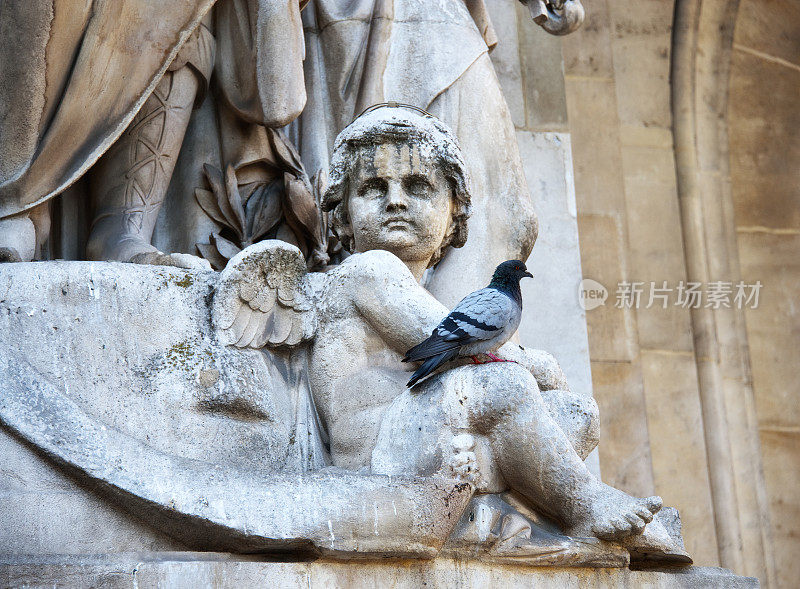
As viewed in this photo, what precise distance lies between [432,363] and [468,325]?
11 cm

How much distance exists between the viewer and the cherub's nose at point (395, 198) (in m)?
3.66

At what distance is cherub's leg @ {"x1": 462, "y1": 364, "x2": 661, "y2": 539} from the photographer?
10.3 feet

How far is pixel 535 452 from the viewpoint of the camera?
3.15 metres

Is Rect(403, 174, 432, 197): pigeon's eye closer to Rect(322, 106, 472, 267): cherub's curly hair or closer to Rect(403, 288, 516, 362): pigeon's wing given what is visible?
Rect(322, 106, 472, 267): cherub's curly hair

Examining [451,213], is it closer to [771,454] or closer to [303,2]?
[303,2]

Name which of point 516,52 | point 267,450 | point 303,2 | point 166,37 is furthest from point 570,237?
point 267,450

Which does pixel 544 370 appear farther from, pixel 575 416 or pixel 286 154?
pixel 286 154

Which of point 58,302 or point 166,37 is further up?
point 166,37

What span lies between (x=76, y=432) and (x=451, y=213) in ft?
3.74

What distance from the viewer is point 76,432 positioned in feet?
10.2

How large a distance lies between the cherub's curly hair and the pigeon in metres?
0.51

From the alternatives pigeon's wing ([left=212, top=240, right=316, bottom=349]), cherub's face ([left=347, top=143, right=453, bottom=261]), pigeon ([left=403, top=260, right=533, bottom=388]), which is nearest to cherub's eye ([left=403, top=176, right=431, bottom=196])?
cherub's face ([left=347, top=143, right=453, bottom=261])

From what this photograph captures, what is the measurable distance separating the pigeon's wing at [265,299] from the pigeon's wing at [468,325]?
1.08ft

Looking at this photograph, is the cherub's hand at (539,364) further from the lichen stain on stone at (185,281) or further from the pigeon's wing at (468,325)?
the lichen stain on stone at (185,281)
